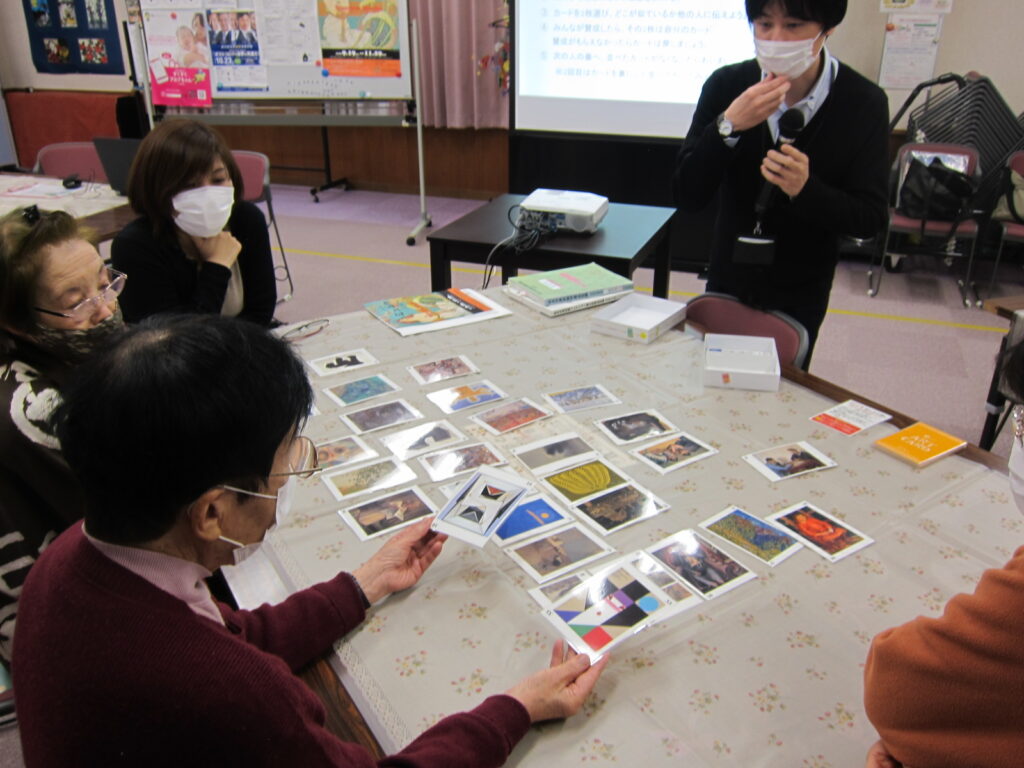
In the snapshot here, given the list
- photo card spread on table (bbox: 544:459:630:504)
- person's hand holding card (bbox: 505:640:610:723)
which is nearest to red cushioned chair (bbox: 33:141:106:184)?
photo card spread on table (bbox: 544:459:630:504)

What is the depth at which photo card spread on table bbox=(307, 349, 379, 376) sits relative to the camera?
1.70 metres

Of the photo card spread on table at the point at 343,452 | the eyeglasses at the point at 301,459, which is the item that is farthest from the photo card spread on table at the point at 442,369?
the eyeglasses at the point at 301,459

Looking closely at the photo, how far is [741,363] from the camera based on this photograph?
1.67m

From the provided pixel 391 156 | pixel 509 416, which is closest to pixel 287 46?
pixel 391 156

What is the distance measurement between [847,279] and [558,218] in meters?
2.79

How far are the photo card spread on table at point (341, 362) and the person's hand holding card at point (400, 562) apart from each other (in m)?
0.63

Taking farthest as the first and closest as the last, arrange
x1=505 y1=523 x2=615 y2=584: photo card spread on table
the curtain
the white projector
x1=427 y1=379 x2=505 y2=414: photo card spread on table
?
the curtain, the white projector, x1=427 y1=379 x2=505 y2=414: photo card spread on table, x1=505 y1=523 x2=615 y2=584: photo card spread on table

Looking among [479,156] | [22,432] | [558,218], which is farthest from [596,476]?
[479,156]

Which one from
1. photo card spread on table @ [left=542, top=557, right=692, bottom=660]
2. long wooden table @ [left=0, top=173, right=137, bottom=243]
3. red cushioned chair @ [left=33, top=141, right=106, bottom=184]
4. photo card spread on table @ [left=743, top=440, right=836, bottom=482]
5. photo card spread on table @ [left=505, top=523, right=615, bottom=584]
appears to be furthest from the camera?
red cushioned chair @ [left=33, top=141, right=106, bottom=184]

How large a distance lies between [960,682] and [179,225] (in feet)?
6.57

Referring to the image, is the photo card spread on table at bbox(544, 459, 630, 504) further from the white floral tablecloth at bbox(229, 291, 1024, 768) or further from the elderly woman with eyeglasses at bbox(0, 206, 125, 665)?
the elderly woman with eyeglasses at bbox(0, 206, 125, 665)

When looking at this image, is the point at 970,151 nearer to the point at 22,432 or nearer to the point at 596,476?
the point at 596,476

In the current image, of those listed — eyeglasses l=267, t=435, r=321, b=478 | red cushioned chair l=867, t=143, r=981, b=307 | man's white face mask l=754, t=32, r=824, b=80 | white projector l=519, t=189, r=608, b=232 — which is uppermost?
man's white face mask l=754, t=32, r=824, b=80

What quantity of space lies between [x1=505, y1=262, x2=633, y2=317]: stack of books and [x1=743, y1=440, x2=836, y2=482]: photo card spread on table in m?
0.78
